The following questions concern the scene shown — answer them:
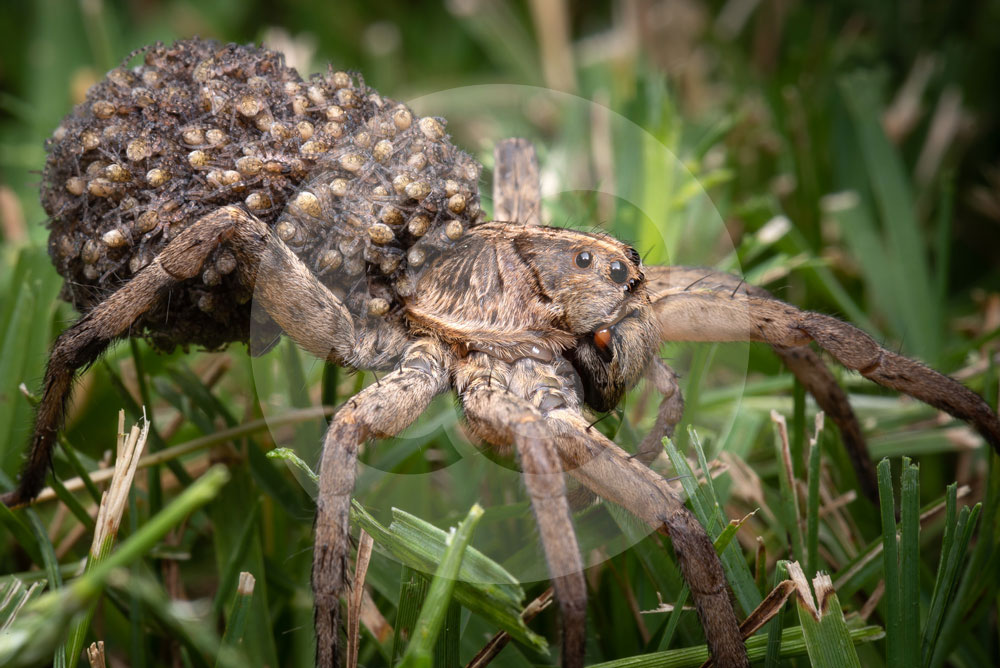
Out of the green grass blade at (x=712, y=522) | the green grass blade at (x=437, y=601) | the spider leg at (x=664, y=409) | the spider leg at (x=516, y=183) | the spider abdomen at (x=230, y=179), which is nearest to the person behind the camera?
the green grass blade at (x=437, y=601)

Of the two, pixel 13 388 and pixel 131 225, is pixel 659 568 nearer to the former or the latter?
pixel 131 225

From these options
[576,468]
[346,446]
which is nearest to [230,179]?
[346,446]

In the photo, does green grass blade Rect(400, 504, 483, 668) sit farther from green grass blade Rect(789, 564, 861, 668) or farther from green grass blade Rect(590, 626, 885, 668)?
green grass blade Rect(789, 564, 861, 668)

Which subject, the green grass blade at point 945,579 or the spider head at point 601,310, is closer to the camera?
the green grass blade at point 945,579

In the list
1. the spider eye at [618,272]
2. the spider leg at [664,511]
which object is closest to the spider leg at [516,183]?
the spider eye at [618,272]

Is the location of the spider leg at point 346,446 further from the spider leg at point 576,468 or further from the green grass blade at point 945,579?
the green grass blade at point 945,579

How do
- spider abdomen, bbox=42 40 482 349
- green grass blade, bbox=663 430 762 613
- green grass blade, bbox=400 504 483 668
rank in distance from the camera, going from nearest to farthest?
green grass blade, bbox=400 504 483 668 → green grass blade, bbox=663 430 762 613 → spider abdomen, bbox=42 40 482 349

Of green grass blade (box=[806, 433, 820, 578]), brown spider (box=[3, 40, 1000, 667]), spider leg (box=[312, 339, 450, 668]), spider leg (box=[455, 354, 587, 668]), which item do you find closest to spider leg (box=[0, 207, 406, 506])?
brown spider (box=[3, 40, 1000, 667])

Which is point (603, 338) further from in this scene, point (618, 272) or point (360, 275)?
point (360, 275)
